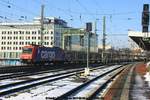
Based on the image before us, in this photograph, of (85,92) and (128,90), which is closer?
(85,92)

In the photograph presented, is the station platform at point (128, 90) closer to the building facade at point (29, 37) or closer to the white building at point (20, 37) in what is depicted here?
the building facade at point (29, 37)

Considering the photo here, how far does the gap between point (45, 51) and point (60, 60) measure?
9.90 m

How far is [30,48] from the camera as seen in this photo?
2502 inches

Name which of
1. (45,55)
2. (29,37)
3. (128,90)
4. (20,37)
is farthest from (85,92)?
(20,37)

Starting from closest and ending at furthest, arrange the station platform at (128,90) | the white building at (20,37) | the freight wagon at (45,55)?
the station platform at (128,90)
the freight wagon at (45,55)
the white building at (20,37)

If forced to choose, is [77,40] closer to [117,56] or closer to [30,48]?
[117,56]

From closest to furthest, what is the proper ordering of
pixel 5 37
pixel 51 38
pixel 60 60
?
pixel 60 60, pixel 51 38, pixel 5 37

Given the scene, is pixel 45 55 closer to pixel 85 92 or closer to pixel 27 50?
pixel 27 50

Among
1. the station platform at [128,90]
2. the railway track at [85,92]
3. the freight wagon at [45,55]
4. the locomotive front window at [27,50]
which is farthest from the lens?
the locomotive front window at [27,50]

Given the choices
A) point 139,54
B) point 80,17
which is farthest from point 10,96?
point 139,54

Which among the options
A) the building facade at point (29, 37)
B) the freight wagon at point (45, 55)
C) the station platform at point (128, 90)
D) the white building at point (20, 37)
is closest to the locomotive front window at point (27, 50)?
the freight wagon at point (45, 55)

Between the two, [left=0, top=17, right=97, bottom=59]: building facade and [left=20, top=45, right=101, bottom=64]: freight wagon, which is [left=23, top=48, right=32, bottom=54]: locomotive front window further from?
[left=0, top=17, right=97, bottom=59]: building facade

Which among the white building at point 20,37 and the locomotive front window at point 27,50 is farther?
the white building at point 20,37

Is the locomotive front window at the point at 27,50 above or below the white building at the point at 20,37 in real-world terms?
below
